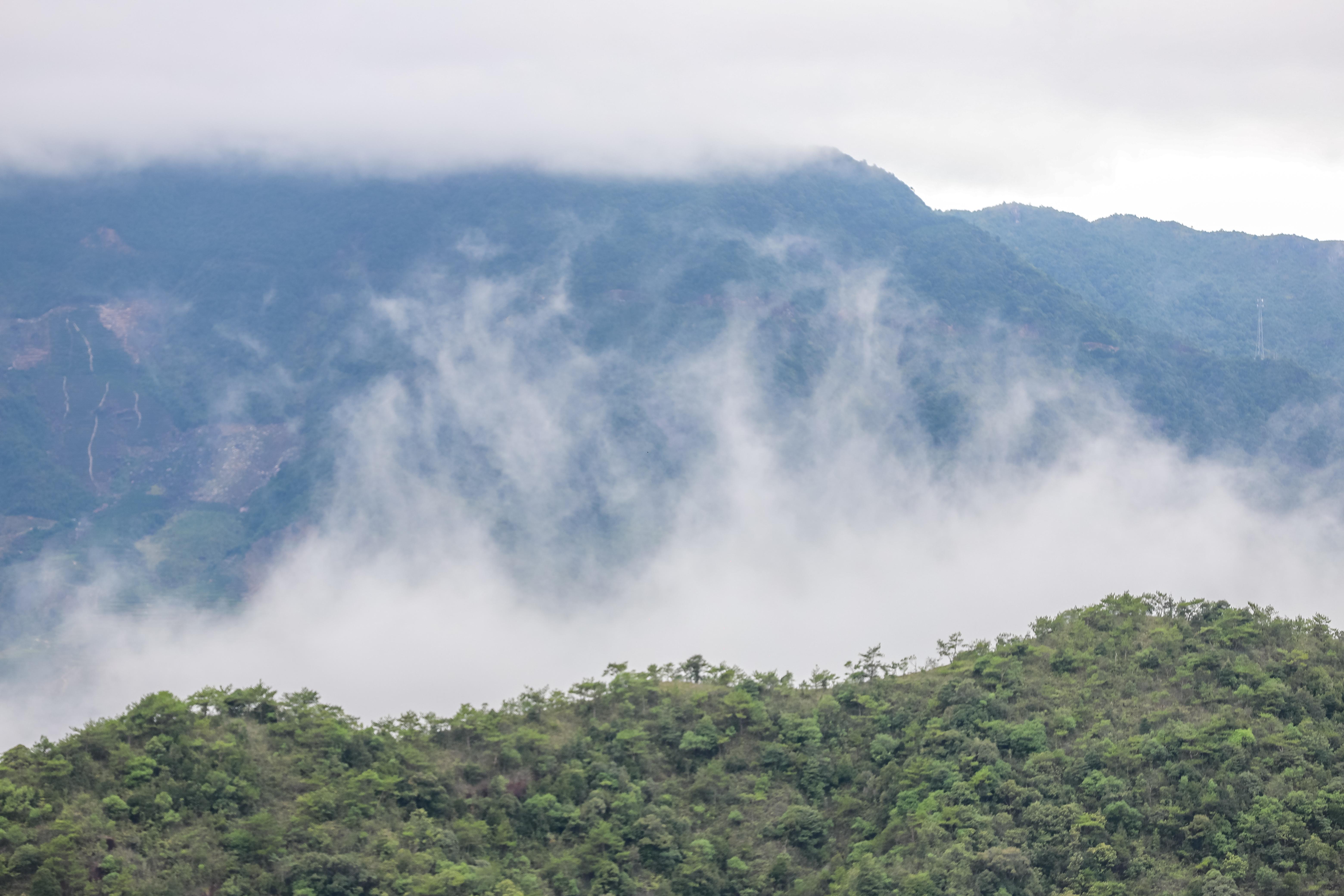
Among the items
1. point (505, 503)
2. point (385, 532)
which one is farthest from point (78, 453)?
point (505, 503)

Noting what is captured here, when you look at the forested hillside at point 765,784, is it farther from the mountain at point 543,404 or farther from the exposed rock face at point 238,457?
the exposed rock face at point 238,457

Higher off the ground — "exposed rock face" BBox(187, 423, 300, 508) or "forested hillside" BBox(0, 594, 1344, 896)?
"exposed rock face" BBox(187, 423, 300, 508)

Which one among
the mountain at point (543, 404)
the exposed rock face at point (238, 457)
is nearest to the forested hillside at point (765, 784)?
the mountain at point (543, 404)

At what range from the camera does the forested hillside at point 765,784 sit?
187ft

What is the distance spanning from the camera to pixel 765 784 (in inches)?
2687

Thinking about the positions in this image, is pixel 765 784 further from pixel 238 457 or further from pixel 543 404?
pixel 238 457

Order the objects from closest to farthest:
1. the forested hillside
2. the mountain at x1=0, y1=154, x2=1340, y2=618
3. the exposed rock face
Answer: the forested hillside, the mountain at x1=0, y1=154, x2=1340, y2=618, the exposed rock face

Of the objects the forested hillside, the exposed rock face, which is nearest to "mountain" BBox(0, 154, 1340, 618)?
the exposed rock face

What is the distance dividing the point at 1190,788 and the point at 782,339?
140 meters

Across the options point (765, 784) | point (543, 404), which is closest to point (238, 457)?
point (543, 404)

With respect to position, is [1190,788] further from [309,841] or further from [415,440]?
[415,440]

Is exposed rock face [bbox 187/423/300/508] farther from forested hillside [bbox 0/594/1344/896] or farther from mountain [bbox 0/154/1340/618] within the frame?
forested hillside [bbox 0/594/1344/896]

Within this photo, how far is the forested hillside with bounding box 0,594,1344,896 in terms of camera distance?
57.0 meters

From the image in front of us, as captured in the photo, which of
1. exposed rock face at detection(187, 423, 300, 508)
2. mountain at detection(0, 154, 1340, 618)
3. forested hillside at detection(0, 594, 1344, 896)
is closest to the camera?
forested hillside at detection(0, 594, 1344, 896)
